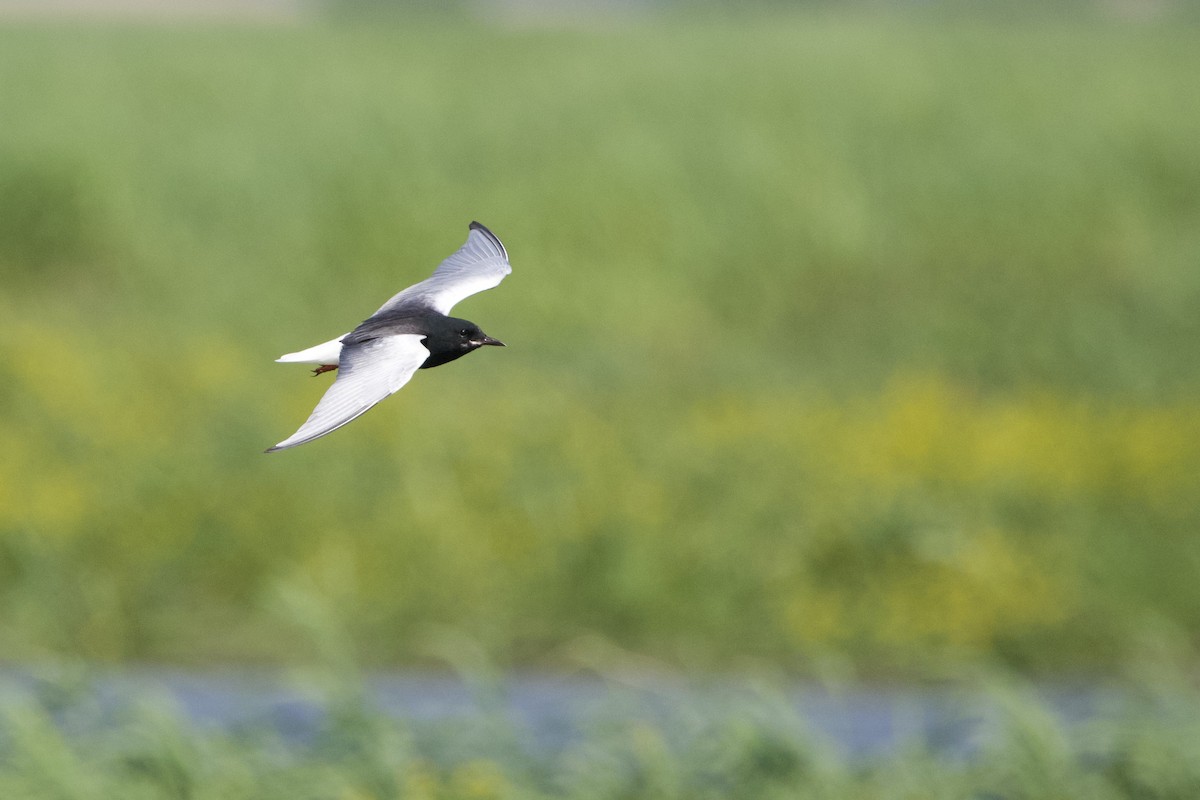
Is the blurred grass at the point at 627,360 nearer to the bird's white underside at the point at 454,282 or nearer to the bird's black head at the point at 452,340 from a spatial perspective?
the bird's white underside at the point at 454,282

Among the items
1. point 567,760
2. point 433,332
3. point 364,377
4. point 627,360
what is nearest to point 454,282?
point 433,332

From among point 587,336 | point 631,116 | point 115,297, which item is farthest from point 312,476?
point 631,116

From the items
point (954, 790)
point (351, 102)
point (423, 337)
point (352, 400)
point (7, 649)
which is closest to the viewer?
point (352, 400)

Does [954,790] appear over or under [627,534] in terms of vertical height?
under

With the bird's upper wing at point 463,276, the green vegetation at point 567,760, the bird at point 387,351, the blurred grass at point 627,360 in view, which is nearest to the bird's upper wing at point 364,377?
the bird at point 387,351

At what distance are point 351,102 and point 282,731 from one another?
55.0 ft

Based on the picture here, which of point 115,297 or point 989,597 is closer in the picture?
point 989,597

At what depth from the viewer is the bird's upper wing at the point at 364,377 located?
6.72ft

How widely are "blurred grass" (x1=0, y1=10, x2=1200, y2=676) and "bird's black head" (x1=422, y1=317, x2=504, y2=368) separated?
810 centimetres

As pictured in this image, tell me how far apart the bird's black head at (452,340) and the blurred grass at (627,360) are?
26.6ft

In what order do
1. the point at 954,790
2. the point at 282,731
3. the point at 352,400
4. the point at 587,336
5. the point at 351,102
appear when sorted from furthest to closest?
the point at 351,102, the point at 587,336, the point at 282,731, the point at 954,790, the point at 352,400

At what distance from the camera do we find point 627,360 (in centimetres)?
1769

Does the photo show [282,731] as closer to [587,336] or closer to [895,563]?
[895,563]

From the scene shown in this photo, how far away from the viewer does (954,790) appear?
28.2ft
